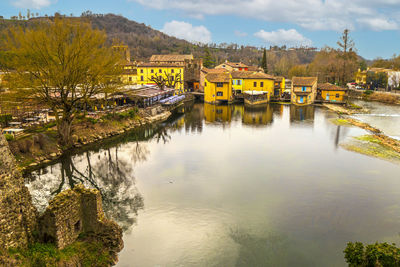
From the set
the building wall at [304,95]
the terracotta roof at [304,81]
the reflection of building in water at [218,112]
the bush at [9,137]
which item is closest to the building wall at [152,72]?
the reflection of building in water at [218,112]

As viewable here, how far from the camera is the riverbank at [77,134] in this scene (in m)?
21.1

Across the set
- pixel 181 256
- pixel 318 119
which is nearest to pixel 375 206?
pixel 181 256

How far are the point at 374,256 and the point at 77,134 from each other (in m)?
24.7

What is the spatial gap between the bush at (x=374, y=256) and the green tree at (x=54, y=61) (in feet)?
71.5

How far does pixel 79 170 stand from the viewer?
20.3 metres

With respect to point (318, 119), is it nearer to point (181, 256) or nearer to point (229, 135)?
point (229, 135)

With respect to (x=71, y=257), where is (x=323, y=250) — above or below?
below

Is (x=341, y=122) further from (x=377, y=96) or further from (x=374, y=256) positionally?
(x=374, y=256)

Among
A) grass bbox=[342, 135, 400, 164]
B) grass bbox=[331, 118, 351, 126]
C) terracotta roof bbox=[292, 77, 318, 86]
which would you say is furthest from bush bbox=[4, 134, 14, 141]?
terracotta roof bbox=[292, 77, 318, 86]

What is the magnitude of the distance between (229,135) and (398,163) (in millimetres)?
15232

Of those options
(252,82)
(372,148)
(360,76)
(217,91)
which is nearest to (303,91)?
(252,82)

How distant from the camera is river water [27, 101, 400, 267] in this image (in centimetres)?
1175

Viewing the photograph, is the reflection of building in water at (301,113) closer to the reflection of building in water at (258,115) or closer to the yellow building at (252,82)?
the reflection of building in water at (258,115)

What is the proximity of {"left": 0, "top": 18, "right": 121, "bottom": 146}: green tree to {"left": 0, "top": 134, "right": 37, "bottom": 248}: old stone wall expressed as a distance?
1571 centimetres
